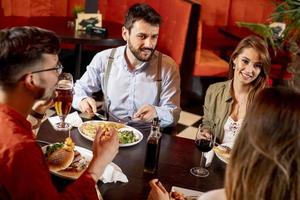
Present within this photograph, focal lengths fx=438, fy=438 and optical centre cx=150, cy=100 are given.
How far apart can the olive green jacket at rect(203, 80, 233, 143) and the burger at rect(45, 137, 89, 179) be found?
3.18ft

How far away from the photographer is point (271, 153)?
1.00 m

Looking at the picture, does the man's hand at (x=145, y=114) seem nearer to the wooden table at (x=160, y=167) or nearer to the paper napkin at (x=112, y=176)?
the wooden table at (x=160, y=167)

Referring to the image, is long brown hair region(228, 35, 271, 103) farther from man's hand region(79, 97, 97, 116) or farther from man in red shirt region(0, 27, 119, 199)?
man in red shirt region(0, 27, 119, 199)

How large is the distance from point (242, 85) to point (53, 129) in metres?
1.10

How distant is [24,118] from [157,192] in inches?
20.1

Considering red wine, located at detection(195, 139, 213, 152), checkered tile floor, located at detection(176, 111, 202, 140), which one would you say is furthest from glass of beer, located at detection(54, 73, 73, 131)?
checkered tile floor, located at detection(176, 111, 202, 140)

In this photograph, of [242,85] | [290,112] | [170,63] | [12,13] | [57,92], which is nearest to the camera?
[290,112]

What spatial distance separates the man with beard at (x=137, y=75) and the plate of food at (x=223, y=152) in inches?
23.0

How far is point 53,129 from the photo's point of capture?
2037 mm

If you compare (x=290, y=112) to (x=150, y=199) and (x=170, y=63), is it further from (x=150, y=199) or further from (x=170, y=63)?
(x=170, y=63)

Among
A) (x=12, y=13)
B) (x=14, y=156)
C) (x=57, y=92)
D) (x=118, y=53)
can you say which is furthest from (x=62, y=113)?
(x=12, y=13)

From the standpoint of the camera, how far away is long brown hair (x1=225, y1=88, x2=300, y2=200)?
998mm

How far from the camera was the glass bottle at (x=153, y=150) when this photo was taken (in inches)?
68.4

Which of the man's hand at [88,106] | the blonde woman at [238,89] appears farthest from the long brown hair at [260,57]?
the man's hand at [88,106]
